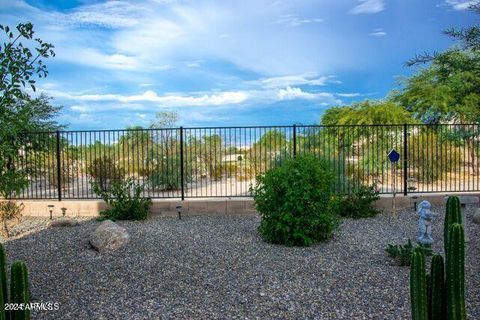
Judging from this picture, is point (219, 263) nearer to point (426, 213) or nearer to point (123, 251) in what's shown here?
point (123, 251)

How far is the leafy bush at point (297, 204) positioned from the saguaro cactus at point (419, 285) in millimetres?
3808

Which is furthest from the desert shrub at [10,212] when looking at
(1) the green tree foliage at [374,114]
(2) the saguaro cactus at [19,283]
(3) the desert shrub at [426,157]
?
(1) the green tree foliage at [374,114]

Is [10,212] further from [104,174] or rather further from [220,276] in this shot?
[220,276]

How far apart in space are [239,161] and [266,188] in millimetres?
7223

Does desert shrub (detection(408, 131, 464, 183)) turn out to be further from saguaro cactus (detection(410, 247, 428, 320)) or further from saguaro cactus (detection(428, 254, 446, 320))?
saguaro cactus (detection(410, 247, 428, 320))

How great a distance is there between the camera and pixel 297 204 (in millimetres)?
7441

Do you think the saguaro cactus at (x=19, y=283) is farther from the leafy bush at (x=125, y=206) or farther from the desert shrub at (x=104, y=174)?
the desert shrub at (x=104, y=174)

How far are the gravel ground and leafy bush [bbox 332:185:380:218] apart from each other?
146 centimetres

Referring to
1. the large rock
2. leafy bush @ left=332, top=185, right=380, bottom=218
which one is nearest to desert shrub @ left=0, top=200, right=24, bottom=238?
the large rock

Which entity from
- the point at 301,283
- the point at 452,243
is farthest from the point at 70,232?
the point at 452,243

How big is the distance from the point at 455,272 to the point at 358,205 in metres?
6.69

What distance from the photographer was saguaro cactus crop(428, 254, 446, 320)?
12.2 feet

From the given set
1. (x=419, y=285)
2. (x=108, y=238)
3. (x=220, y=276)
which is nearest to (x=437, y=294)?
(x=419, y=285)

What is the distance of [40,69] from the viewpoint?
Answer: 16.1ft
